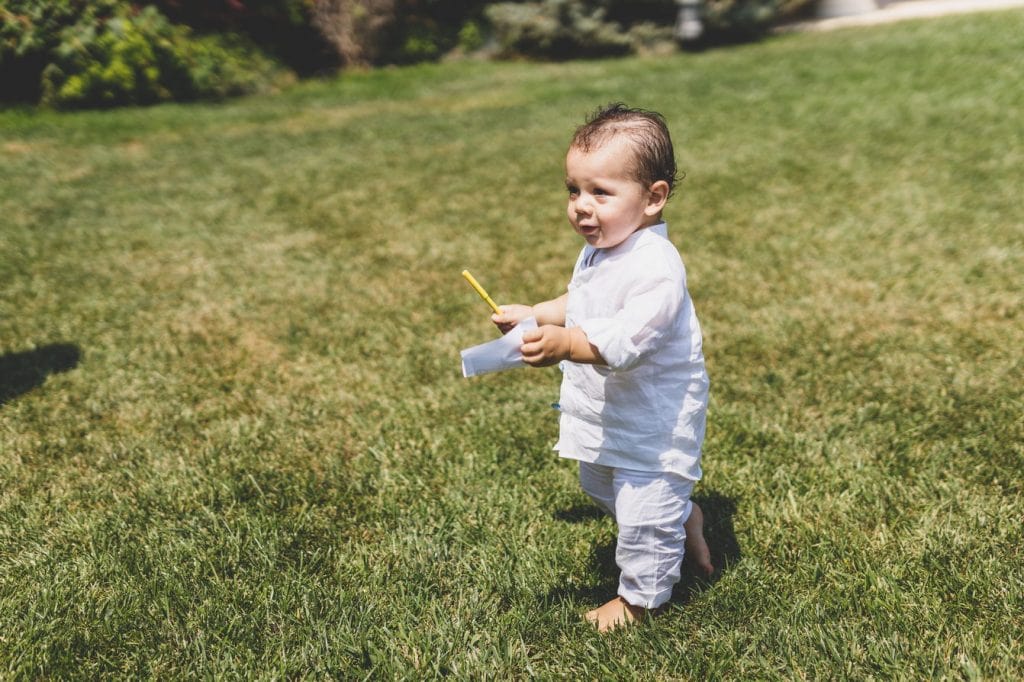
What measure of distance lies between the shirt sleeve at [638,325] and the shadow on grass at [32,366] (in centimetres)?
311

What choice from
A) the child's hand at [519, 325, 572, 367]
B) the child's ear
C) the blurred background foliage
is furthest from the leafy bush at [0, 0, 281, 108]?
the child's hand at [519, 325, 572, 367]

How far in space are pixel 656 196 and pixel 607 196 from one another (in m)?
0.14

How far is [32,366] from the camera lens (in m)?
3.95

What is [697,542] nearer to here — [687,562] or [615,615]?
[687,562]

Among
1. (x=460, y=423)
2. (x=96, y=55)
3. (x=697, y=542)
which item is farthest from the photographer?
(x=96, y=55)

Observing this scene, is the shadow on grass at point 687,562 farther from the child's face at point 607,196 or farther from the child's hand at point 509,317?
the child's face at point 607,196

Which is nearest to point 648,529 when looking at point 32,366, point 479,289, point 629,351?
point 629,351

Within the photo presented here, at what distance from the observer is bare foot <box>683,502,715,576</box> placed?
254cm

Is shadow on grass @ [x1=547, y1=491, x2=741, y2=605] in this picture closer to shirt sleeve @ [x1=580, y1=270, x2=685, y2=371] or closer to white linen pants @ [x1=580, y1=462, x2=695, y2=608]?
white linen pants @ [x1=580, y1=462, x2=695, y2=608]

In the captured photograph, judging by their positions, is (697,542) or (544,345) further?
(697,542)

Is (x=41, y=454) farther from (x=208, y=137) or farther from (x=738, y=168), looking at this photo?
(x=208, y=137)

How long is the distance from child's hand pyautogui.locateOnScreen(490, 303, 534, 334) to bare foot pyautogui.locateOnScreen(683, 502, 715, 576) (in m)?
0.88

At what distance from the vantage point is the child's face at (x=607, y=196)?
1961 mm

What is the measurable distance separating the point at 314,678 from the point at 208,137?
8.01m
